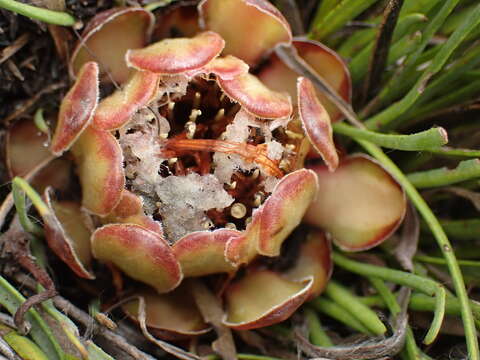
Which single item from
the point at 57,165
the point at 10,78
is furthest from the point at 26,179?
the point at 10,78

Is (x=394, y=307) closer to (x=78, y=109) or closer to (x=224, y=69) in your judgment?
(x=224, y=69)

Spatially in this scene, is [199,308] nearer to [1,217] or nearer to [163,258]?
[163,258]

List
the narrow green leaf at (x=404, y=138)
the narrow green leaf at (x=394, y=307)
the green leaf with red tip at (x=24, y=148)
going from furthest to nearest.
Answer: the green leaf with red tip at (x=24, y=148) → the narrow green leaf at (x=394, y=307) → the narrow green leaf at (x=404, y=138)

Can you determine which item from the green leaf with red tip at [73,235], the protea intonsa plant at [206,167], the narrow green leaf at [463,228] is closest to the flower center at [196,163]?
the protea intonsa plant at [206,167]

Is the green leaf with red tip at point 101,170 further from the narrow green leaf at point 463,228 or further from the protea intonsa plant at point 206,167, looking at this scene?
the narrow green leaf at point 463,228

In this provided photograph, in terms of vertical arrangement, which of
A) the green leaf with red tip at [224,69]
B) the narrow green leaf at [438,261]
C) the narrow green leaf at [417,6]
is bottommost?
the narrow green leaf at [438,261]
